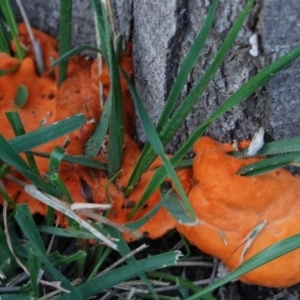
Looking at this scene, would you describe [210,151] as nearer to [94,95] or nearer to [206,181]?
[206,181]

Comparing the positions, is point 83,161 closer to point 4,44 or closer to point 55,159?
point 55,159

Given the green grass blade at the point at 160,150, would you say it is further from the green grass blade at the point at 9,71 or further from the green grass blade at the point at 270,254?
the green grass blade at the point at 9,71

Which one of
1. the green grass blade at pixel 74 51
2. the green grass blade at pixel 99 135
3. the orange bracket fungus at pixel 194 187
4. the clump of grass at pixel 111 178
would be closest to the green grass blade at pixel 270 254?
the clump of grass at pixel 111 178

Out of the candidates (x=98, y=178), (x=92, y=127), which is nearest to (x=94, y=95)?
(x=92, y=127)

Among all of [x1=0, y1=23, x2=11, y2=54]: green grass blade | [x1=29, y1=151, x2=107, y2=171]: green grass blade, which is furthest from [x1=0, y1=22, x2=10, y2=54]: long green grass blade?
[x1=29, y1=151, x2=107, y2=171]: green grass blade

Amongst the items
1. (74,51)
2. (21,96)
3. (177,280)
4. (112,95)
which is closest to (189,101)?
(112,95)
